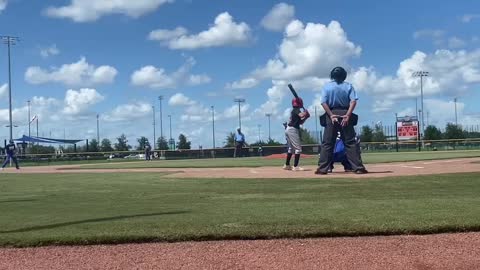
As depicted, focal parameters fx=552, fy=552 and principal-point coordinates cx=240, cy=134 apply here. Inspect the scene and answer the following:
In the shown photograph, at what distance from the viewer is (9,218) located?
7.64m

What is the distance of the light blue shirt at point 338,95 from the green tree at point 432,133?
8962 cm

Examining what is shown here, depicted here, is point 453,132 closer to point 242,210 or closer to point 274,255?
point 242,210

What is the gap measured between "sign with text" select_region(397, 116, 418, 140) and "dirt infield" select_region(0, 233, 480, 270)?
73.2m

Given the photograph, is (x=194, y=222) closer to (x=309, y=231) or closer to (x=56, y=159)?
(x=309, y=231)

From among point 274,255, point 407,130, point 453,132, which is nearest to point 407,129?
point 407,130

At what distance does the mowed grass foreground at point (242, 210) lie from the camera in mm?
6109

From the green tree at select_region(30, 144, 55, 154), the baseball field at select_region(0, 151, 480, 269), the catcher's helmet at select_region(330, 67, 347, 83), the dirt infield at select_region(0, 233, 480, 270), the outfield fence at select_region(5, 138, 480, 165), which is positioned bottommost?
the dirt infield at select_region(0, 233, 480, 270)

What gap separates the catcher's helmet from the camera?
13.2 metres

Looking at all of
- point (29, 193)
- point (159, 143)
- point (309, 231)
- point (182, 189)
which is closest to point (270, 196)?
point (182, 189)

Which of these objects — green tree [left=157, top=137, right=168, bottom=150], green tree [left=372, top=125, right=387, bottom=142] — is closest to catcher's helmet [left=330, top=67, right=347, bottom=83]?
green tree [left=372, top=125, right=387, bottom=142]

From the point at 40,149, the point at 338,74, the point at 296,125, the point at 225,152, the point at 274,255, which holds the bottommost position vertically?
the point at 274,255

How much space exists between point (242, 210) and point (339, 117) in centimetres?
588

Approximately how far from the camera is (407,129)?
250ft

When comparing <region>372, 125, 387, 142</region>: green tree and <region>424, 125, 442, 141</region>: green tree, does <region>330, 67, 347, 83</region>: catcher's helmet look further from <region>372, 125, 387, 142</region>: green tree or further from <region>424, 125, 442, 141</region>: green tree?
<region>424, 125, 442, 141</region>: green tree
